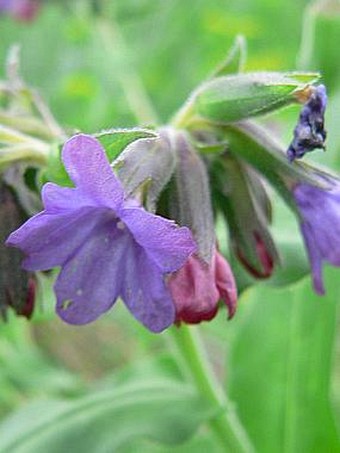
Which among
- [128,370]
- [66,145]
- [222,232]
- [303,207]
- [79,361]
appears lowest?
[79,361]

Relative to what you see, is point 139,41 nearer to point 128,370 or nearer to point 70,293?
point 128,370

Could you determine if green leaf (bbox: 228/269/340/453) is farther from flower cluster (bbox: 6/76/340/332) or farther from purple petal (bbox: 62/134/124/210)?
purple petal (bbox: 62/134/124/210)

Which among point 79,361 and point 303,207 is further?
point 79,361

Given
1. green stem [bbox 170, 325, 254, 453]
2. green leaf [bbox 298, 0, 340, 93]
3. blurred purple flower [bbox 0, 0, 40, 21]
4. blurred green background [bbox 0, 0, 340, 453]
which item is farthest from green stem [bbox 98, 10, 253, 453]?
blurred purple flower [bbox 0, 0, 40, 21]

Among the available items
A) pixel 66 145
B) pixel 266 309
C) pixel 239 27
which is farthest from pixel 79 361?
pixel 66 145

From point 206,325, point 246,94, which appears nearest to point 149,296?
point 246,94

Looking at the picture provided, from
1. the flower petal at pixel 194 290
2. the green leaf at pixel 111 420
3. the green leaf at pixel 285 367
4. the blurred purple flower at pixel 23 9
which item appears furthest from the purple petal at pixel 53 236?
the blurred purple flower at pixel 23 9
